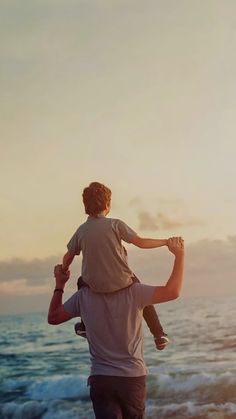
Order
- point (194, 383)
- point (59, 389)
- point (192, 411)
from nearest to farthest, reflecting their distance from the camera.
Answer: point (192, 411)
point (194, 383)
point (59, 389)

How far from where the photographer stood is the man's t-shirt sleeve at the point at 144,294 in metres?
2.92

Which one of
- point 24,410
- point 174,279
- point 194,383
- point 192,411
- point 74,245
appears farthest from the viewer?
point 194,383

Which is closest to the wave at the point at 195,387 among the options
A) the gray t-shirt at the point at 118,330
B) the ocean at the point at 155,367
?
the ocean at the point at 155,367

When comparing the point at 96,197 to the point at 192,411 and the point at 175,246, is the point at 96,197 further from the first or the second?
the point at 192,411

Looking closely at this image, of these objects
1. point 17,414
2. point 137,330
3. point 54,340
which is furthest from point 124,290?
point 54,340

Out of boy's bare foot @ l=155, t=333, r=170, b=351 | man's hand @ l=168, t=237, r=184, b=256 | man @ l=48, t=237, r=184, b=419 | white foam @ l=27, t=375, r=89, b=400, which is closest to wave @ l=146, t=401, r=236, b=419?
white foam @ l=27, t=375, r=89, b=400

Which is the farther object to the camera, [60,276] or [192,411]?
[192,411]

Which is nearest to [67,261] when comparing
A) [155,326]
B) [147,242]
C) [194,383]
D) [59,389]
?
[147,242]

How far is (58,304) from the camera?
10.0 ft

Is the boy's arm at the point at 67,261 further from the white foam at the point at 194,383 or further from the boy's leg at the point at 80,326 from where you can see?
the white foam at the point at 194,383

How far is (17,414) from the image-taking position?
30.1 ft

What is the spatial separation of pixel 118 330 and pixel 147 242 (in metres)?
0.31

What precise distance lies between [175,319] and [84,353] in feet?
6.97

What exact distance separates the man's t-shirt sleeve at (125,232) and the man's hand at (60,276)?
258 millimetres
